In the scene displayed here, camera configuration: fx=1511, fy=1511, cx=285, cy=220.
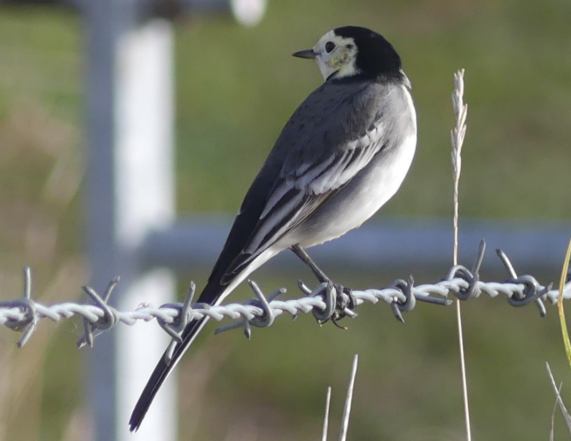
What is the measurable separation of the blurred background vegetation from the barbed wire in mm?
2474

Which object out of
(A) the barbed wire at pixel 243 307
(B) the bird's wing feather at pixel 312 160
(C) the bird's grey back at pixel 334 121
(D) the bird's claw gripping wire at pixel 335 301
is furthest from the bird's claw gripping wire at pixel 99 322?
(C) the bird's grey back at pixel 334 121

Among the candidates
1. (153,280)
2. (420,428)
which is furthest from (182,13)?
(420,428)

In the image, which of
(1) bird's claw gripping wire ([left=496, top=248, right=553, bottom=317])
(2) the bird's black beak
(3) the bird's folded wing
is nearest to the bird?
(3) the bird's folded wing

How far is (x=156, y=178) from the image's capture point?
8078 millimetres

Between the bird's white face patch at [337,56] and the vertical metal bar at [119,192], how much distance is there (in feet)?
5.18

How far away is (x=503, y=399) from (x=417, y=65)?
5735mm

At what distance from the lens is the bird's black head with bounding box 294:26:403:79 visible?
20.9 feet

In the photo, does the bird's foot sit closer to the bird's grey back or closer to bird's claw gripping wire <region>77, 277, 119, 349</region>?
the bird's grey back

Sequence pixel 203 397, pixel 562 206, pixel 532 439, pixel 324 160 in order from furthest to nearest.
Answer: pixel 562 206
pixel 203 397
pixel 532 439
pixel 324 160

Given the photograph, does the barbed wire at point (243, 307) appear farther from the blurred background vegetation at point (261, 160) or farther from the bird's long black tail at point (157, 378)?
the blurred background vegetation at point (261, 160)

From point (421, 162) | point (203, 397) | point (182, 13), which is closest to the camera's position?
point (182, 13)

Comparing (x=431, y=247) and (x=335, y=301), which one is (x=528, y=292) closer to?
(x=335, y=301)

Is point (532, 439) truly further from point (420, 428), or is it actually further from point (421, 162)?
point (421, 162)

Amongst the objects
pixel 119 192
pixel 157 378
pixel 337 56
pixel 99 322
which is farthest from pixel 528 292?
pixel 119 192
